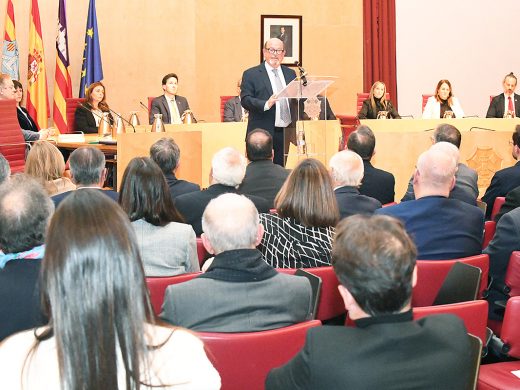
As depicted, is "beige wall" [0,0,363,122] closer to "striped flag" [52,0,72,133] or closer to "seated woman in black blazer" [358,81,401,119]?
"striped flag" [52,0,72,133]

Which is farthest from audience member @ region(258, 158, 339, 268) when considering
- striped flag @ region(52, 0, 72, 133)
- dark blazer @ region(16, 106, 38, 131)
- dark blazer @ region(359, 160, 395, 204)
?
striped flag @ region(52, 0, 72, 133)

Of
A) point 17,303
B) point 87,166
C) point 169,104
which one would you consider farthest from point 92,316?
point 169,104

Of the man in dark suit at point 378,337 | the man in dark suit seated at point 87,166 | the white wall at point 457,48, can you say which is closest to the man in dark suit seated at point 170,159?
the man in dark suit seated at point 87,166

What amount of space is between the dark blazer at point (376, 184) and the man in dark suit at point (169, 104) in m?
4.19

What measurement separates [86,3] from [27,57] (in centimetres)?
109

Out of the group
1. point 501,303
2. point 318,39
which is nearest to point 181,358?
point 501,303

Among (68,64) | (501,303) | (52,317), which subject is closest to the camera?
(52,317)

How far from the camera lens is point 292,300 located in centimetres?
234

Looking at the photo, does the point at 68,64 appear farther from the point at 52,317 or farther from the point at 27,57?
the point at 52,317

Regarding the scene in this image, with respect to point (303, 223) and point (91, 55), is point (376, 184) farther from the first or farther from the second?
point (91, 55)

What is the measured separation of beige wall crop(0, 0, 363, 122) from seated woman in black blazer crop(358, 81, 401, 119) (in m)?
1.65

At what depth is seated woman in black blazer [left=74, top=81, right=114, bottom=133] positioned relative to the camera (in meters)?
8.56

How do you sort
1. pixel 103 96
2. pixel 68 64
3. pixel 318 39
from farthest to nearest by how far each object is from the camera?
pixel 318 39, pixel 68 64, pixel 103 96

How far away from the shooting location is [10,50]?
8.88 m
